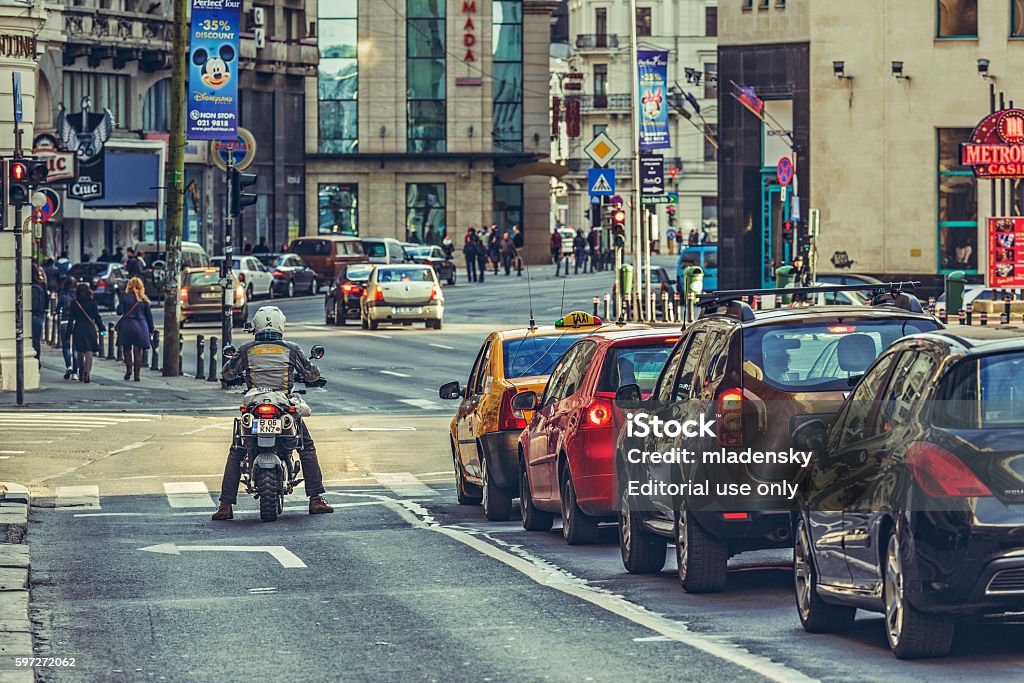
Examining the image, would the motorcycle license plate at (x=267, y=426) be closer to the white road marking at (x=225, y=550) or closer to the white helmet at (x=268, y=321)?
the white helmet at (x=268, y=321)

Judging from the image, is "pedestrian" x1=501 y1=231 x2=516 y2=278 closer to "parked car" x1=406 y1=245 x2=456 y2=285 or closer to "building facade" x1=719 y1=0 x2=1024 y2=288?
"parked car" x1=406 y1=245 x2=456 y2=285

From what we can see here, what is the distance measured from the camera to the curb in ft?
34.0

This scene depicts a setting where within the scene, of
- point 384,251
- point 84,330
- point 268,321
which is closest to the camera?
point 268,321

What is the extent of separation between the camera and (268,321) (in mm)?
→ 18344

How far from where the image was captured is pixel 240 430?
17.8 meters

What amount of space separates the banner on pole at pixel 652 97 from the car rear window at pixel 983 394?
139ft

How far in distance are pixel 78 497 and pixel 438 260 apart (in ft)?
177

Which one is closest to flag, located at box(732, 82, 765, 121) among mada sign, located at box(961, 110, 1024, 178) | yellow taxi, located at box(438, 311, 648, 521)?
mada sign, located at box(961, 110, 1024, 178)

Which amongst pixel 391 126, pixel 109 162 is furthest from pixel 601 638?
pixel 391 126

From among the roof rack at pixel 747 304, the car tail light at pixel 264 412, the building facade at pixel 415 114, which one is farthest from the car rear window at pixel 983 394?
the building facade at pixel 415 114

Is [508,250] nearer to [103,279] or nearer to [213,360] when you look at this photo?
[103,279]

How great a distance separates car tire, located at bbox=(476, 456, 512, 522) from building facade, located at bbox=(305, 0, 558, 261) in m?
74.7

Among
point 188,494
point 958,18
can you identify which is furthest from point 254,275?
point 188,494

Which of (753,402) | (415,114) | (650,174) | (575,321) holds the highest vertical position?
(415,114)
